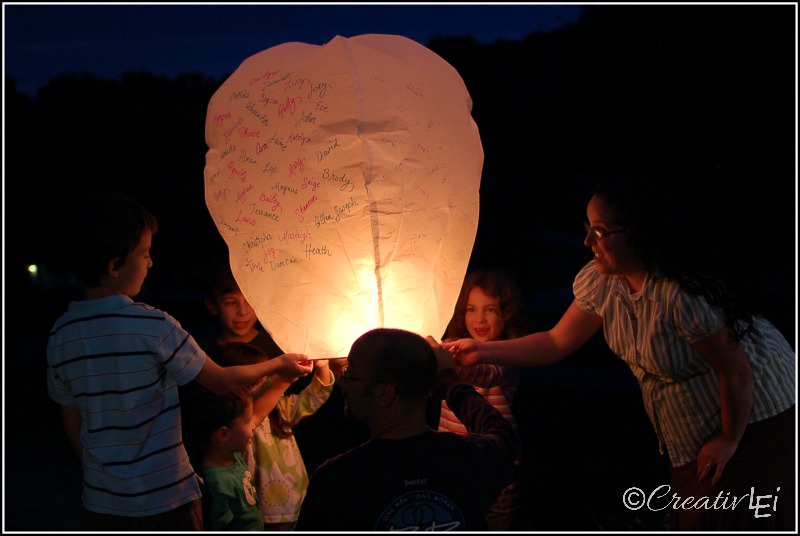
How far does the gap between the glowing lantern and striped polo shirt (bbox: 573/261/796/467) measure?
753 mm

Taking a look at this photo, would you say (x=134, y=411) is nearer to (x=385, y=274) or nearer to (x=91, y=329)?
(x=91, y=329)

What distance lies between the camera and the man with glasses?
6.71 ft

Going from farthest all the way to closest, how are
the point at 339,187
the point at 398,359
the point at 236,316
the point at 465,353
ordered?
the point at 236,316 < the point at 465,353 < the point at 339,187 < the point at 398,359

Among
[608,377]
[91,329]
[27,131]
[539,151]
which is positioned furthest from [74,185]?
[91,329]

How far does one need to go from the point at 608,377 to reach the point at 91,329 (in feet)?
29.1

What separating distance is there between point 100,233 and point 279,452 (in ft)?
4.64

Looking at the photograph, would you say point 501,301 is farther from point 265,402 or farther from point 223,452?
point 223,452

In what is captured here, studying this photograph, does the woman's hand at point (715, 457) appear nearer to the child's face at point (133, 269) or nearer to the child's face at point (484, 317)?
the child's face at point (484, 317)

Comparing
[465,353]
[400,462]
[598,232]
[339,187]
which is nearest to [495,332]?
[465,353]

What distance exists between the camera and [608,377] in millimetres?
10477

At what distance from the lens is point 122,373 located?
2.55m

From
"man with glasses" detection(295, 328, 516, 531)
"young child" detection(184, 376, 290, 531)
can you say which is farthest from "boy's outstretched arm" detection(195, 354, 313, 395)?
"man with glasses" detection(295, 328, 516, 531)

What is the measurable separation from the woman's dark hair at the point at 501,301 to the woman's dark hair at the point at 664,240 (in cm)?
104

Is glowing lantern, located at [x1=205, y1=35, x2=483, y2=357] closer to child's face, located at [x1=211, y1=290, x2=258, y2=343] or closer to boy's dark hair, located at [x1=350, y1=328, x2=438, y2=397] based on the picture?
boy's dark hair, located at [x1=350, y1=328, x2=438, y2=397]
